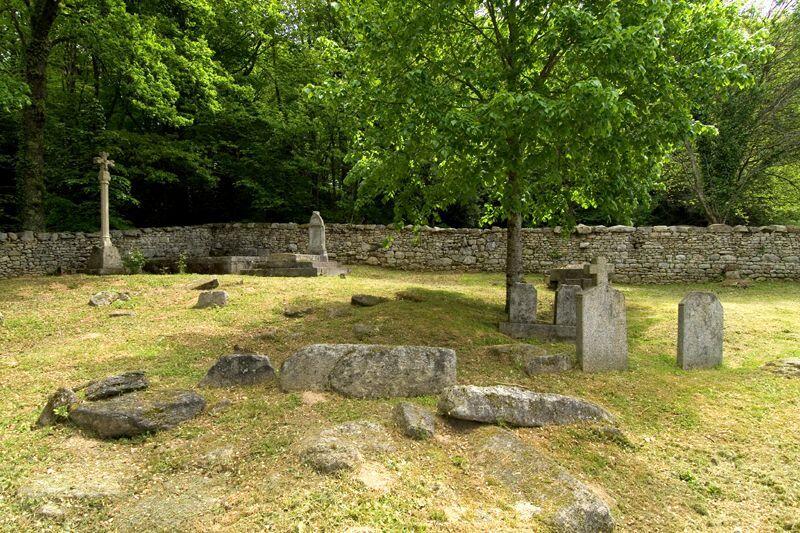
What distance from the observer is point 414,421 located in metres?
4.02

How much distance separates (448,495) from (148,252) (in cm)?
1769

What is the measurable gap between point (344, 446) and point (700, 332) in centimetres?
547

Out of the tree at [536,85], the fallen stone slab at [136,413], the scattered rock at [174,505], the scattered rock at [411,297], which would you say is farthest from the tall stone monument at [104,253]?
the scattered rock at [174,505]

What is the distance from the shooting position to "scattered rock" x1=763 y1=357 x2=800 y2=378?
5.90 metres

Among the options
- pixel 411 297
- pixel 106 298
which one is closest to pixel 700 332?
pixel 411 297

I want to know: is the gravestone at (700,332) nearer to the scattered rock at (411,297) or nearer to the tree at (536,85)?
the tree at (536,85)

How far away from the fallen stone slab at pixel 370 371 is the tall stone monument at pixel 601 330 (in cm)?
222

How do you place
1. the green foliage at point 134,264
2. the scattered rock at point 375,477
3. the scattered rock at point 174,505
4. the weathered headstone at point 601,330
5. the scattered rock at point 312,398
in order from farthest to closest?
1. the green foliage at point 134,264
2. the weathered headstone at point 601,330
3. the scattered rock at point 312,398
4. the scattered rock at point 375,477
5. the scattered rock at point 174,505

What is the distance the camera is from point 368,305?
9.05 m

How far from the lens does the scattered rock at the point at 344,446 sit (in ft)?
11.2

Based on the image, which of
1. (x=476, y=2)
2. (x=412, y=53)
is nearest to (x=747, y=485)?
(x=412, y=53)

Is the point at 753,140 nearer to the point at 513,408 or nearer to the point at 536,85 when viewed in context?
the point at 536,85

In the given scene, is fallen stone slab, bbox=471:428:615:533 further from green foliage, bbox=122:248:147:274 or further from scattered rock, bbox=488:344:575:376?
green foliage, bbox=122:248:147:274

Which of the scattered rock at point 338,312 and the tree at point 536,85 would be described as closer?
the tree at point 536,85
